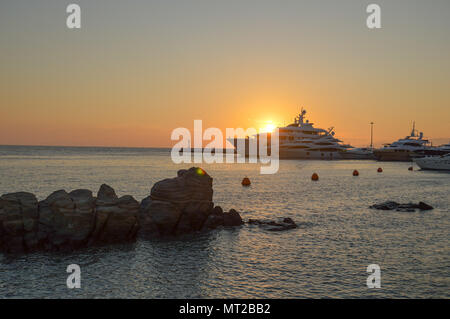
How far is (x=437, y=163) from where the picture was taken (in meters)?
78.1

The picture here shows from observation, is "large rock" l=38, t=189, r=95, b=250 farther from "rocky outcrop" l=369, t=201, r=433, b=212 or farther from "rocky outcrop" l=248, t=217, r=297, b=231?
"rocky outcrop" l=369, t=201, r=433, b=212

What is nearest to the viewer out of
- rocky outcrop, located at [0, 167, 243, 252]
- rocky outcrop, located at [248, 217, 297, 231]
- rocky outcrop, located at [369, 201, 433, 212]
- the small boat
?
rocky outcrop, located at [0, 167, 243, 252]

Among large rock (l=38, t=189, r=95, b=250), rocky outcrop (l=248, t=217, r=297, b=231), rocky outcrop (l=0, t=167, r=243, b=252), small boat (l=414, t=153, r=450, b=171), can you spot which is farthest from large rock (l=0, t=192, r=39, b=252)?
small boat (l=414, t=153, r=450, b=171)

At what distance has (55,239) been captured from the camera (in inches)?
628

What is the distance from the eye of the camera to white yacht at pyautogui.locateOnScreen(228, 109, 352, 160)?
5369 inches

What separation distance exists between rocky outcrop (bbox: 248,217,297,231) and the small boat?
229 feet

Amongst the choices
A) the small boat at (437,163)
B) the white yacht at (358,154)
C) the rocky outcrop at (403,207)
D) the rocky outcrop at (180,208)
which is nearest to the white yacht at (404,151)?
the white yacht at (358,154)

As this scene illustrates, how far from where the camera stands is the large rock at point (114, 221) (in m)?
17.0

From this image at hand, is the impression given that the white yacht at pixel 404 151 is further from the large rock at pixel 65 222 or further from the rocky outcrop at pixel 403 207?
the large rock at pixel 65 222

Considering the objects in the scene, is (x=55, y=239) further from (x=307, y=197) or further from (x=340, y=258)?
(x=307, y=197)

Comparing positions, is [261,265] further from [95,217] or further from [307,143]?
[307,143]

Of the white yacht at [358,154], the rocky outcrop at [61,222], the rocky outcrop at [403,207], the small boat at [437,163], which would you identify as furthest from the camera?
the white yacht at [358,154]

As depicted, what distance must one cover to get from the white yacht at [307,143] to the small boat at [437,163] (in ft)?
183

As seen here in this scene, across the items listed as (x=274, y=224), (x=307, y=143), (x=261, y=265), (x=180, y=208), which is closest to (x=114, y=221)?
(x=180, y=208)
